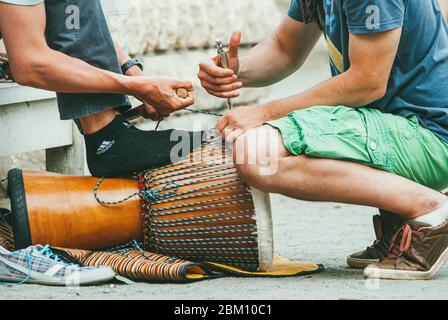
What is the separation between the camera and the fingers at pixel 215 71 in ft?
11.8

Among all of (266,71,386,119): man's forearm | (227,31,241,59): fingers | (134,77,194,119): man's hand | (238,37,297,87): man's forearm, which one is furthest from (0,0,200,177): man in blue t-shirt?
(238,37,297,87): man's forearm

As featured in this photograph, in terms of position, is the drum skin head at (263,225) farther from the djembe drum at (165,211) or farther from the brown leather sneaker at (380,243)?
the brown leather sneaker at (380,243)

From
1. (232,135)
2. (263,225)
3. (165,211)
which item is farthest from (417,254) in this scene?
(165,211)

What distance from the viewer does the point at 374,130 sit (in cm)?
343

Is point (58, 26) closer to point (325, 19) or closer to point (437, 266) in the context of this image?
point (325, 19)

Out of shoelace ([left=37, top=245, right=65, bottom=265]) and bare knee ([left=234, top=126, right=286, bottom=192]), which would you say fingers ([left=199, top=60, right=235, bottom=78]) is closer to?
bare knee ([left=234, top=126, right=286, bottom=192])

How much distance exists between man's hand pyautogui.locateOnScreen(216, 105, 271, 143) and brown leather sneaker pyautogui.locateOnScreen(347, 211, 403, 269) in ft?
1.90

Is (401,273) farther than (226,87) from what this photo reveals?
No

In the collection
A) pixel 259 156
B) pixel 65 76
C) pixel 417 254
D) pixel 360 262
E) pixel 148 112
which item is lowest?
pixel 360 262

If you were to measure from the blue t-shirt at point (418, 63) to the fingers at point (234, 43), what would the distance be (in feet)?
1.12

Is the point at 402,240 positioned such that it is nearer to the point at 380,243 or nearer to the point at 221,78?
the point at 380,243

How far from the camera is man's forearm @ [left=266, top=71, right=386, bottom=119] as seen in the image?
3408mm

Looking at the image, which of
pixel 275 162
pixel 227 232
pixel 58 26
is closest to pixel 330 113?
pixel 275 162

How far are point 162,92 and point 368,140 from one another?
743 millimetres
